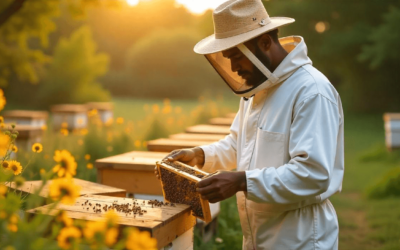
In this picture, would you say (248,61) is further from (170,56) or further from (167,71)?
(170,56)

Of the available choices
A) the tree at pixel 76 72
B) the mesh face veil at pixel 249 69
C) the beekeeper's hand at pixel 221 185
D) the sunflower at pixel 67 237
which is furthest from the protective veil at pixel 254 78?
the tree at pixel 76 72

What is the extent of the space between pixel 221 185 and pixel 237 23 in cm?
90

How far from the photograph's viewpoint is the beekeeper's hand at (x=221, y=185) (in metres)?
2.29

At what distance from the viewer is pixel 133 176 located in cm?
413

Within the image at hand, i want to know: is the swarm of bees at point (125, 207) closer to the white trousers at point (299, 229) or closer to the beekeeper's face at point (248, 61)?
the white trousers at point (299, 229)

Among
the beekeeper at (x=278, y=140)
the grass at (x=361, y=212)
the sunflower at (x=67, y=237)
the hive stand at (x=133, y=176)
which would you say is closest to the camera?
the sunflower at (x=67, y=237)

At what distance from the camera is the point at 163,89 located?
42.9m

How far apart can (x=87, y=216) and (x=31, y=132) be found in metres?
5.14

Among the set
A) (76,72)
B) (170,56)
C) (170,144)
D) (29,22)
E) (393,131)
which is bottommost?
(393,131)

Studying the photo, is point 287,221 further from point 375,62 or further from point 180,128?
point 375,62

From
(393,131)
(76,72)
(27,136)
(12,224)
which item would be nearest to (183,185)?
(12,224)

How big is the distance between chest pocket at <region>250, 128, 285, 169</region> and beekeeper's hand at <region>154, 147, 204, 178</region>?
1.75 ft

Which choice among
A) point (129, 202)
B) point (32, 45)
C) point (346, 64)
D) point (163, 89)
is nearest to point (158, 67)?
point (163, 89)

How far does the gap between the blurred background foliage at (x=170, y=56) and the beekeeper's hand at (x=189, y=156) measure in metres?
10.3
